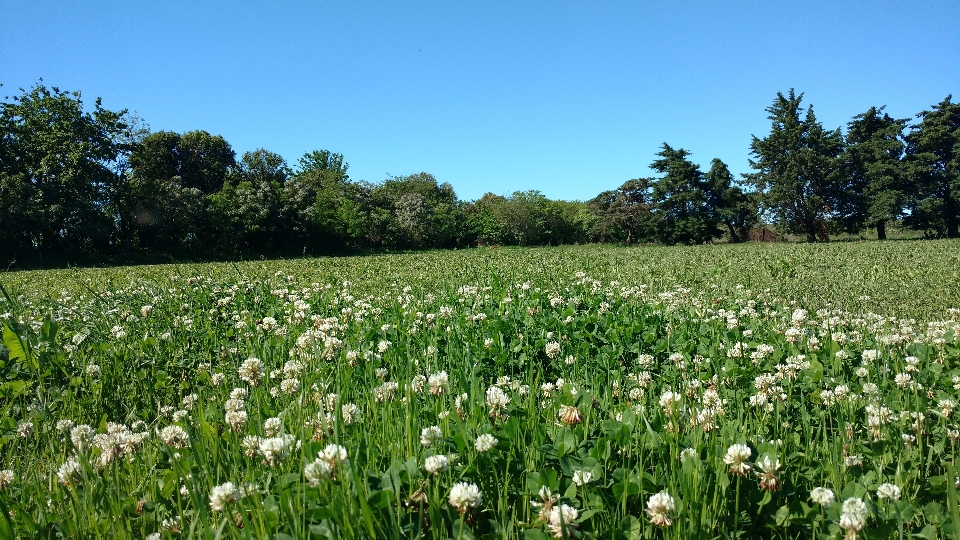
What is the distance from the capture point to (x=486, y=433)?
183 centimetres

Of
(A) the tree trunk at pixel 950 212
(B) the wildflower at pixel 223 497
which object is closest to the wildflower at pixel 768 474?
(B) the wildflower at pixel 223 497

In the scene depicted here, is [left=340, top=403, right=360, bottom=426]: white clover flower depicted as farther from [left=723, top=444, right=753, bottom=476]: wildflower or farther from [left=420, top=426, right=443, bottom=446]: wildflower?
[left=723, top=444, right=753, bottom=476]: wildflower

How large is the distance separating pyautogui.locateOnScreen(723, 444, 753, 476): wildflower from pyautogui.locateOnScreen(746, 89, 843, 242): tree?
37956mm

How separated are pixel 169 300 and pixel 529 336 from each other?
372 centimetres

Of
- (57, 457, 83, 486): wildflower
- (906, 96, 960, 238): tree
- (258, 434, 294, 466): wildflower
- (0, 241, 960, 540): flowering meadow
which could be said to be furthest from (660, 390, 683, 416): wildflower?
(906, 96, 960, 238): tree

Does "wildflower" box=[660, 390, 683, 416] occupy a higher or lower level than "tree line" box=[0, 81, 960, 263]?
lower

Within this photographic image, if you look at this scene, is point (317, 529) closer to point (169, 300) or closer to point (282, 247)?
point (169, 300)

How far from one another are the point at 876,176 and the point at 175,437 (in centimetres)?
4256

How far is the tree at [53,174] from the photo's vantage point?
23188 millimetres

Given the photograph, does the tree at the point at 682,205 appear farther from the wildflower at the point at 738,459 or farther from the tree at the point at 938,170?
the wildflower at the point at 738,459

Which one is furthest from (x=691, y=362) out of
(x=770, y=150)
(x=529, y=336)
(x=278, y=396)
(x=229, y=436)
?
(x=770, y=150)

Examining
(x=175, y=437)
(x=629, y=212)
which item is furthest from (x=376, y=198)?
(x=175, y=437)

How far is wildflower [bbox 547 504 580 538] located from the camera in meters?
1.31

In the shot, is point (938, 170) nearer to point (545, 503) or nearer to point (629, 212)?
point (629, 212)
